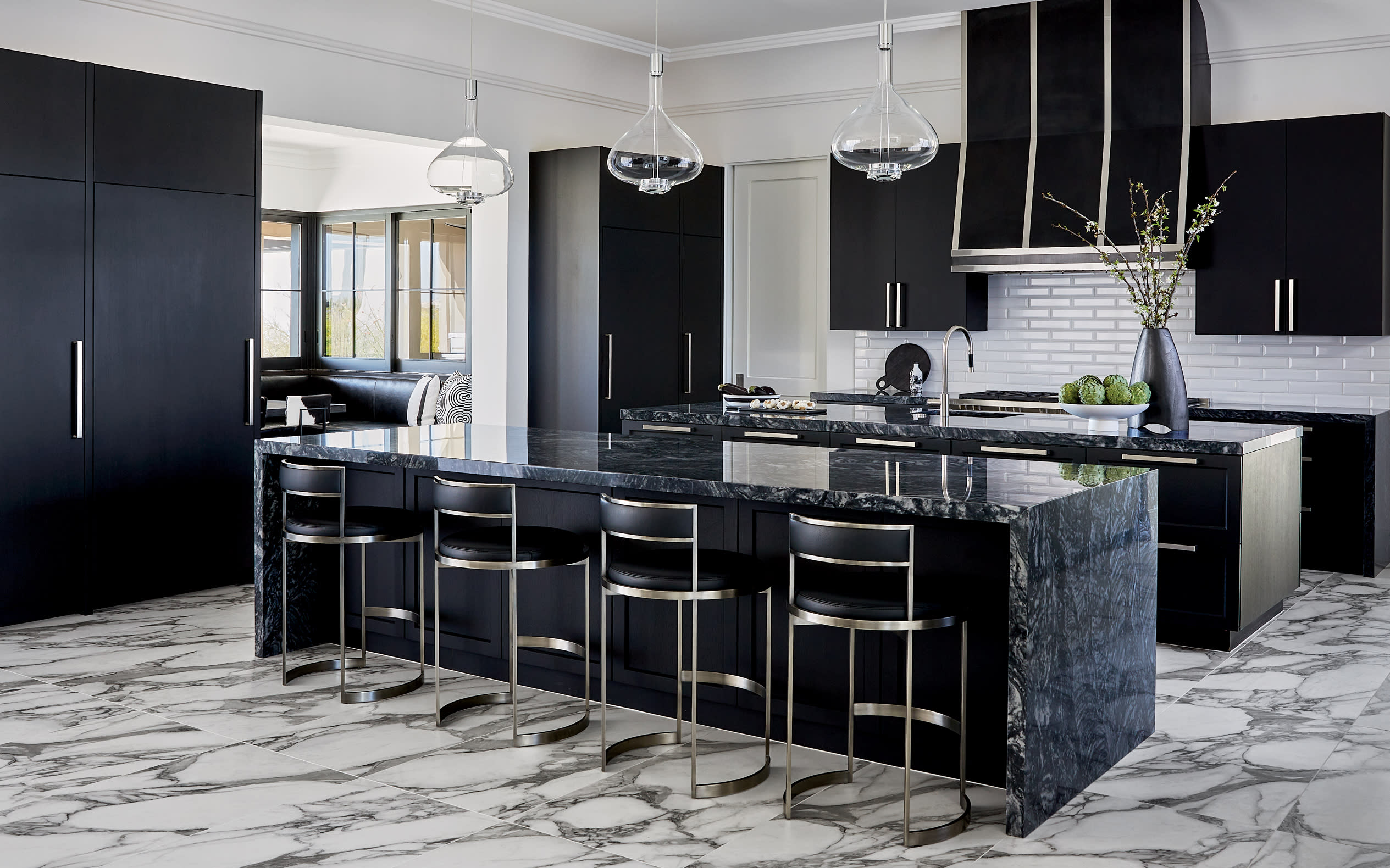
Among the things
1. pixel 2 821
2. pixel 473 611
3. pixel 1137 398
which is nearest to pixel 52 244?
pixel 473 611

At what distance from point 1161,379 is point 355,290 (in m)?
7.95

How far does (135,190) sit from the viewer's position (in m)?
5.52

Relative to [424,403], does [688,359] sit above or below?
above

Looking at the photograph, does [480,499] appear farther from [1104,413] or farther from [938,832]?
[1104,413]

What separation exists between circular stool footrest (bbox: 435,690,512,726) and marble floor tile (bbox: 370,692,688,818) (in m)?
0.03

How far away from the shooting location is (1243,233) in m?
6.82

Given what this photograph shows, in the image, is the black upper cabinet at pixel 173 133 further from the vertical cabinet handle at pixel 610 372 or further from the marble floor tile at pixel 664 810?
the marble floor tile at pixel 664 810

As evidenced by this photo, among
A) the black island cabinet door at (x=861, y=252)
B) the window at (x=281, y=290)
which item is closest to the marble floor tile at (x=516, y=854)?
the black island cabinet door at (x=861, y=252)

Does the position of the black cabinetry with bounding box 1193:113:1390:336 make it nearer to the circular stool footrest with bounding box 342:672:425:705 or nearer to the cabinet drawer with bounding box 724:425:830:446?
the cabinet drawer with bounding box 724:425:830:446

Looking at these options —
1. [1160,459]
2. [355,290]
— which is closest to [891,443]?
[1160,459]

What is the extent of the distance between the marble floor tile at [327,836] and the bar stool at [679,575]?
580 mm

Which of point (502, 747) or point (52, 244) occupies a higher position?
point (52, 244)

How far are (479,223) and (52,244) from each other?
319 centimetres

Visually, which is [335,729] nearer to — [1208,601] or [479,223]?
[1208,601]
